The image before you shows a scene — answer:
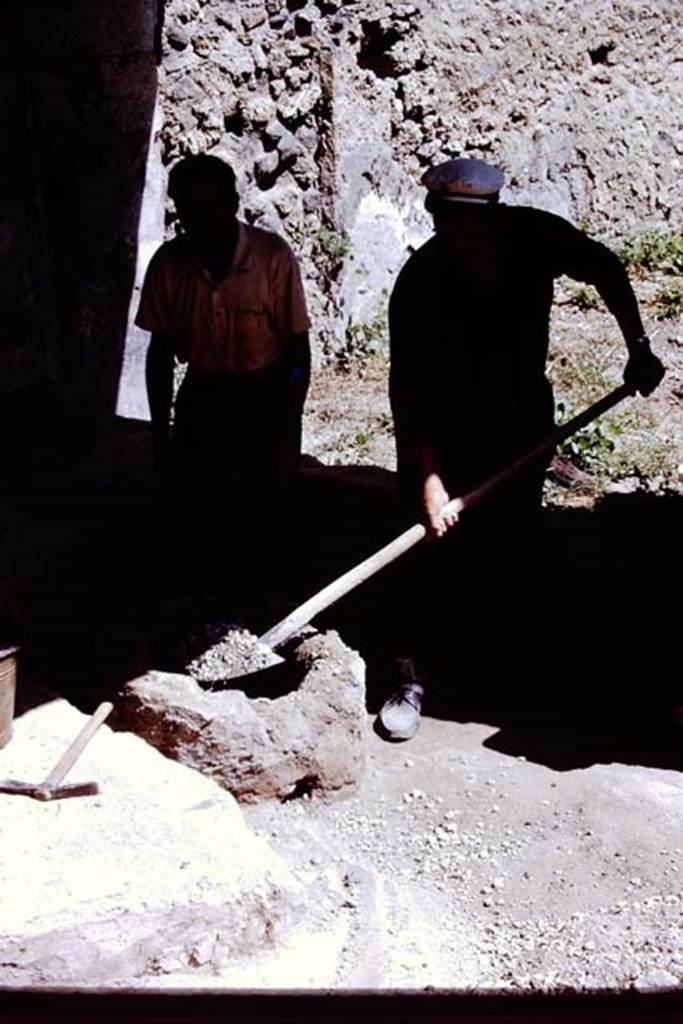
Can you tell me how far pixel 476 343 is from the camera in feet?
14.1

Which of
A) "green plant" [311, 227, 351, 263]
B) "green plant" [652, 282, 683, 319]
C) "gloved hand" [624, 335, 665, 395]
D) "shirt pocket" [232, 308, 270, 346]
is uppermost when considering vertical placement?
"gloved hand" [624, 335, 665, 395]

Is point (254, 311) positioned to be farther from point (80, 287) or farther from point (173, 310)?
point (80, 287)

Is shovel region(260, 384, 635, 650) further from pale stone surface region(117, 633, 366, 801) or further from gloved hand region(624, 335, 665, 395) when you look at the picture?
gloved hand region(624, 335, 665, 395)

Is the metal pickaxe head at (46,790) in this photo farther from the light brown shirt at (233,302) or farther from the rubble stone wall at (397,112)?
the rubble stone wall at (397,112)

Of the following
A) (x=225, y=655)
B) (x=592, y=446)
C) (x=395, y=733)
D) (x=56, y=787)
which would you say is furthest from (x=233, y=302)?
(x=592, y=446)

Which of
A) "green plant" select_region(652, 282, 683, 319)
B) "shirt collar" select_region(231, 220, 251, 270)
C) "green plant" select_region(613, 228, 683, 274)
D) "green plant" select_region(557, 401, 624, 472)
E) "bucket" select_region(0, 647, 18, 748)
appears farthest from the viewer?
"green plant" select_region(613, 228, 683, 274)

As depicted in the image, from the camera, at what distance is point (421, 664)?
4.76m

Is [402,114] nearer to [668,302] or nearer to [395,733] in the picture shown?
[668,302]

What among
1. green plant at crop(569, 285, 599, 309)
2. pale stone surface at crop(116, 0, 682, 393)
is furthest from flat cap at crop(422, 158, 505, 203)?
green plant at crop(569, 285, 599, 309)

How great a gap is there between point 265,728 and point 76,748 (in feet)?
2.03

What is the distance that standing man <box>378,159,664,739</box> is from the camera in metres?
4.10

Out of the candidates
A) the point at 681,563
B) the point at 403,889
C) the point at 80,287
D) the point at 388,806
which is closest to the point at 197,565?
the point at 388,806

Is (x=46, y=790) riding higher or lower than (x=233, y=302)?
lower

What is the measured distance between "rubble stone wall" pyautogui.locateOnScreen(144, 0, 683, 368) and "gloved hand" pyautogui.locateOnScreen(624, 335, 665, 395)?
3.57 meters
